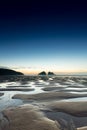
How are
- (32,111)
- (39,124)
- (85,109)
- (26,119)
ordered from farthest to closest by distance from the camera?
(85,109) → (32,111) → (26,119) → (39,124)

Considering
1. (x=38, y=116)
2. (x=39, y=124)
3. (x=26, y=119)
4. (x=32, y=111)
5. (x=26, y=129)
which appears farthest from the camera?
(x=32, y=111)

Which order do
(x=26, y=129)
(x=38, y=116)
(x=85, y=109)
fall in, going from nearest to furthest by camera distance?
(x=26, y=129) < (x=38, y=116) < (x=85, y=109)

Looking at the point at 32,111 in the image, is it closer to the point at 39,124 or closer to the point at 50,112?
the point at 50,112

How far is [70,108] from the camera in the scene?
53.2 feet

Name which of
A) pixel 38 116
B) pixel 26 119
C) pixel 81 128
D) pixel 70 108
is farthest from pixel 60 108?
pixel 81 128

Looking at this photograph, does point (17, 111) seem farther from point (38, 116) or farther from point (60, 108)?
point (60, 108)

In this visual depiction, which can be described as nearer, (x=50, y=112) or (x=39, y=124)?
(x=39, y=124)

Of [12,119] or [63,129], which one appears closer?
[63,129]

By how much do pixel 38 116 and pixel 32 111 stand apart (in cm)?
144

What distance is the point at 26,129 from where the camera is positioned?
34.2 ft

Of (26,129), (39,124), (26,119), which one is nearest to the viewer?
(26,129)

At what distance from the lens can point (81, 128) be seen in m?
10.6

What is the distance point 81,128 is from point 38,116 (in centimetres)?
335

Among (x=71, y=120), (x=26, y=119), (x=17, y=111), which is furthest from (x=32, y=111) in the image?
(x=71, y=120)
